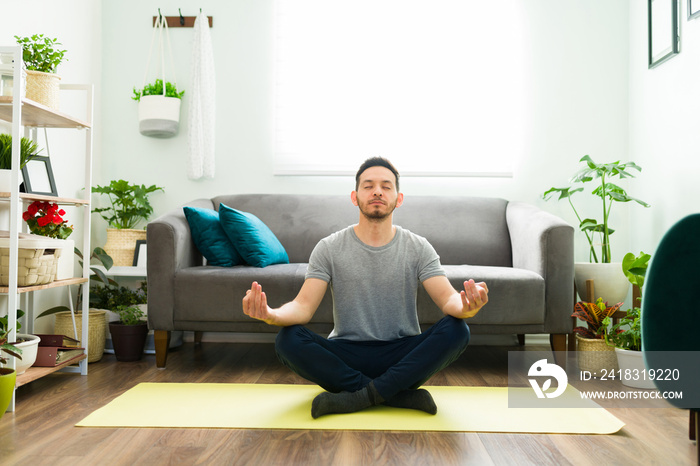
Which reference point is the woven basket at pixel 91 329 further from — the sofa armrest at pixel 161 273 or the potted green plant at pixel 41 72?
the potted green plant at pixel 41 72

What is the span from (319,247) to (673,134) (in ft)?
7.27

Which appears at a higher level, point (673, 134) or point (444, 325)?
point (673, 134)

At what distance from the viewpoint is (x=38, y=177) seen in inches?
96.3

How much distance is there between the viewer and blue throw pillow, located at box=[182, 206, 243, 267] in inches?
Result: 108

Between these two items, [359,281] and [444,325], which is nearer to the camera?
[444,325]

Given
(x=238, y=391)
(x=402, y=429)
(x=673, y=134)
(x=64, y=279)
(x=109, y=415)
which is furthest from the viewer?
(x=673, y=134)

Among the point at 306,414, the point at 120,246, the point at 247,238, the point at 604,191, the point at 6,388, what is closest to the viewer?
the point at 6,388

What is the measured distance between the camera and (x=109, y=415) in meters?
1.86

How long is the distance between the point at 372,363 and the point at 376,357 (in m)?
0.03

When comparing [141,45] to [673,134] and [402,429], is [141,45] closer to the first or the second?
[402,429]

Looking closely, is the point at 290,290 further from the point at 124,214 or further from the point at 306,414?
the point at 124,214

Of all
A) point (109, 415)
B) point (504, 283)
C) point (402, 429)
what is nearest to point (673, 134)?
point (504, 283)

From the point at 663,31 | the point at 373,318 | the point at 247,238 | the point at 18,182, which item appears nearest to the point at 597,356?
the point at 373,318

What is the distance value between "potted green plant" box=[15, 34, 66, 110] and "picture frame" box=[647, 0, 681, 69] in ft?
10.3
